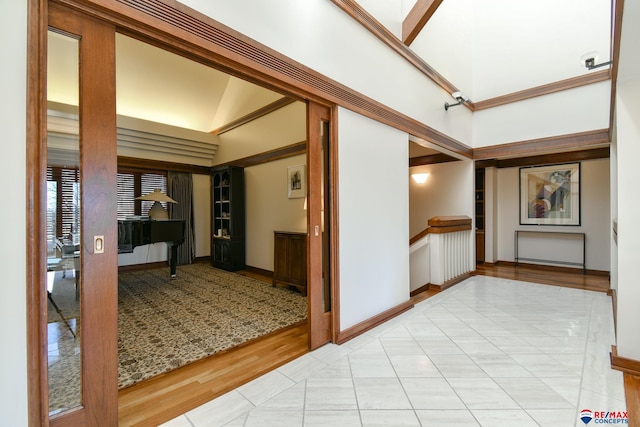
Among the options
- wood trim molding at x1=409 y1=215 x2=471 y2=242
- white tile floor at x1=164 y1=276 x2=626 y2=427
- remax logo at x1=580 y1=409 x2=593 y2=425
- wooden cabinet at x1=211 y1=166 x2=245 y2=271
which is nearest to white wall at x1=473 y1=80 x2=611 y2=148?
wood trim molding at x1=409 y1=215 x2=471 y2=242

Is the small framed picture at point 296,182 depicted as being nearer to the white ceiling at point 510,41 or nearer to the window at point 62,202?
the white ceiling at point 510,41

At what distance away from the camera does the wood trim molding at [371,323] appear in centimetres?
272

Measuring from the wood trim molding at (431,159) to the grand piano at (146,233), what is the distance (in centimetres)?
490

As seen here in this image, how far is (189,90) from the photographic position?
21.0 ft

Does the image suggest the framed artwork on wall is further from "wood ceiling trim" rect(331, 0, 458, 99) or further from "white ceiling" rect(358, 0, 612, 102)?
"wood ceiling trim" rect(331, 0, 458, 99)

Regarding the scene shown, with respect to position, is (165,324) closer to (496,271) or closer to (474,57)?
(496,271)

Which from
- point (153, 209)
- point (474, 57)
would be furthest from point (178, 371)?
point (474, 57)

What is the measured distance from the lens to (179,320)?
3.26 meters

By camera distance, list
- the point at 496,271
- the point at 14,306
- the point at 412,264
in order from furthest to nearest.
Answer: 1. the point at 496,271
2. the point at 412,264
3. the point at 14,306

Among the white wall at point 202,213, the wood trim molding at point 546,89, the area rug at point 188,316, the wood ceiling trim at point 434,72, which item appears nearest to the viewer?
the area rug at point 188,316

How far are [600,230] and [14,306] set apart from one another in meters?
7.97

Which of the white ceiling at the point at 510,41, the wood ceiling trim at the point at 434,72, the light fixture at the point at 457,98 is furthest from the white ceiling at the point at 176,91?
the white ceiling at the point at 510,41

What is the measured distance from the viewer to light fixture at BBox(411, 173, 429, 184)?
20.3 ft

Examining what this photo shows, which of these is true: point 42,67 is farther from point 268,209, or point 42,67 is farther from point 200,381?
point 268,209
